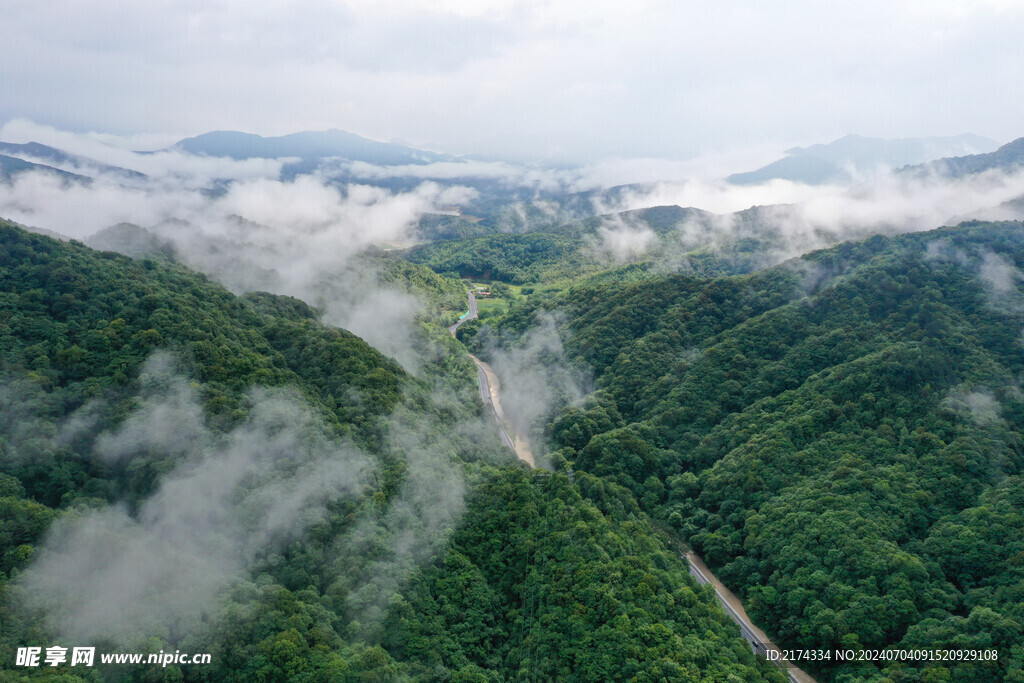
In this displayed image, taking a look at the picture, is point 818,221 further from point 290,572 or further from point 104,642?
point 104,642

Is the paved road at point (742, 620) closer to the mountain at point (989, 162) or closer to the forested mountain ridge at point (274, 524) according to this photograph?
the forested mountain ridge at point (274, 524)

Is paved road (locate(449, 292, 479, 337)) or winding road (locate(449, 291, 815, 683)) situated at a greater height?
paved road (locate(449, 292, 479, 337))

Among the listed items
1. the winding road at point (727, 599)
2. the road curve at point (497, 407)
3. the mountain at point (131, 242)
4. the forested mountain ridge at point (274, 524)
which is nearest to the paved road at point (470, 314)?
the road curve at point (497, 407)

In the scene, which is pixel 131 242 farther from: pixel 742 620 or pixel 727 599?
pixel 742 620

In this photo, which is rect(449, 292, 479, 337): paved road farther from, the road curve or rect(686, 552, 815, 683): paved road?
rect(686, 552, 815, 683): paved road

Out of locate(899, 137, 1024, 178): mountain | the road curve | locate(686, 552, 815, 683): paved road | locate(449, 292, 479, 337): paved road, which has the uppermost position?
locate(899, 137, 1024, 178): mountain

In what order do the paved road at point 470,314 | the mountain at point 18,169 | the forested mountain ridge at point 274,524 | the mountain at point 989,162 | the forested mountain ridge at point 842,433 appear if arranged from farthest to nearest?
the mountain at point 18,169 → the mountain at point 989,162 → the paved road at point 470,314 → the forested mountain ridge at point 842,433 → the forested mountain ridge at point 274,524

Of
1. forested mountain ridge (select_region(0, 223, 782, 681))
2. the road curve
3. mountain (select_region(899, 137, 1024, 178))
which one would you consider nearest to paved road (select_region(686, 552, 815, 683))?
forested mountain ridge (select_region(0, 223, 782, 681))
